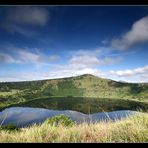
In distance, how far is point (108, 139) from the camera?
3.87 metres

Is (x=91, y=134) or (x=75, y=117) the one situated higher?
(x=91, y=134)

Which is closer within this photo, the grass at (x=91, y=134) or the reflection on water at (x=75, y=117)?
the grass at (x=91, y=134)

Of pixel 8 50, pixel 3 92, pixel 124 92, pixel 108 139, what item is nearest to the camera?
pixel 108 139

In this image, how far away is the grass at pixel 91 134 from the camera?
12.7ft

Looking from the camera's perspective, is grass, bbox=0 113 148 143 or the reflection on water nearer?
grass, bbox=0 113 148 143

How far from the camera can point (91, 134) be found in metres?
4.16

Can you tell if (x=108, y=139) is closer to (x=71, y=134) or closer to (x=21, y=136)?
(x=71, y=134)

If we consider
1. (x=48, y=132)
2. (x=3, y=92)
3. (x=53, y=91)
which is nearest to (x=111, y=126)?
(x=48, y=132)

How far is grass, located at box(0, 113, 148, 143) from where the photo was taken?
388 centimetres

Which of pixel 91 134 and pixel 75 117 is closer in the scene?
pixel 91 134

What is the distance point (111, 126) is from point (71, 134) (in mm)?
706

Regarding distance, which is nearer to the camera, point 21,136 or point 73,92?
point 21,136
